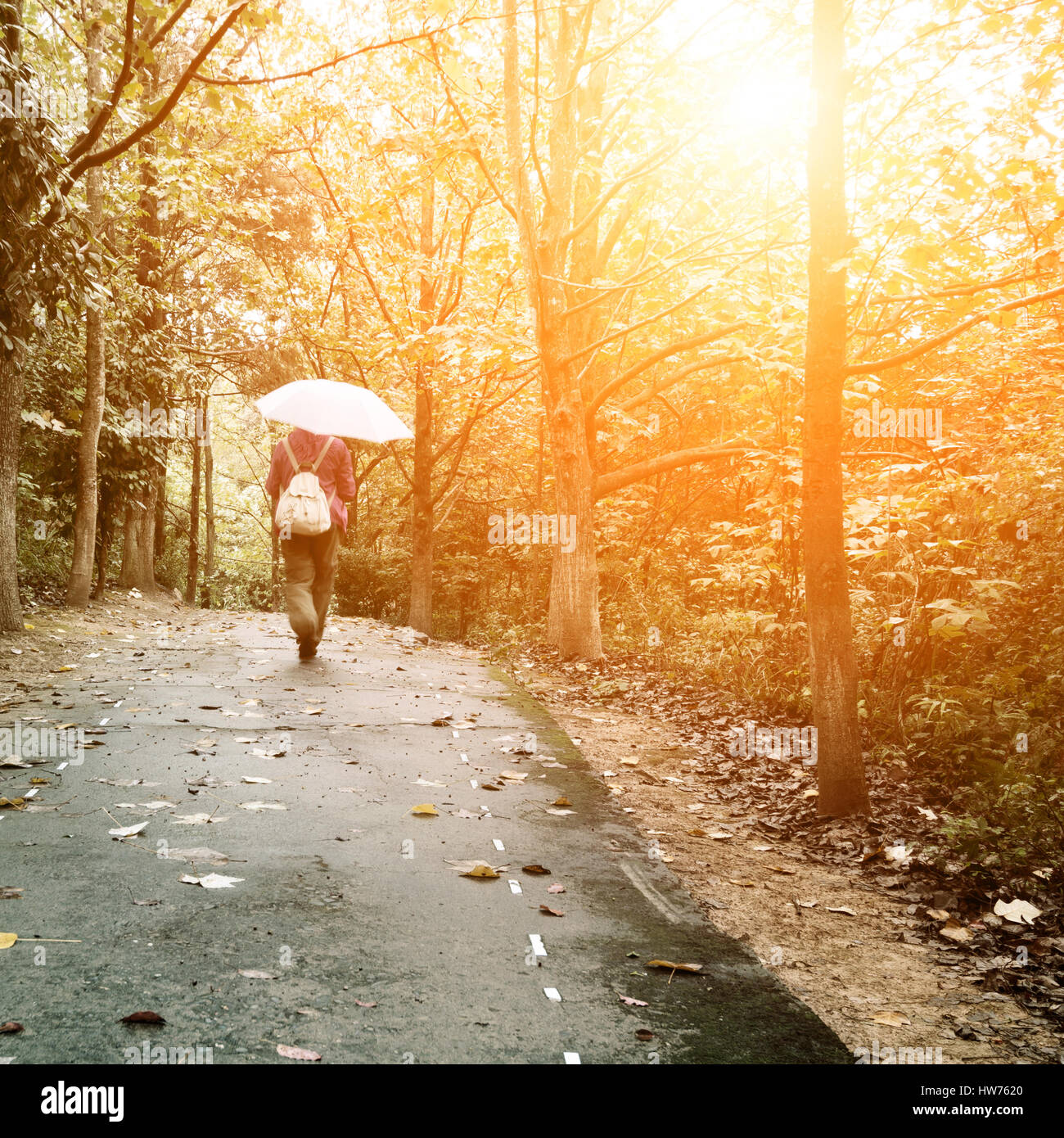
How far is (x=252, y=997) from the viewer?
281cm

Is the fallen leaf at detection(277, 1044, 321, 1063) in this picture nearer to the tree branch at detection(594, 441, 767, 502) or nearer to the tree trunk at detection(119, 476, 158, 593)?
the tree branch at detection(594, 441, 767, 502)

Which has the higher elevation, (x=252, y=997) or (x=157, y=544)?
(x=157, y=544)

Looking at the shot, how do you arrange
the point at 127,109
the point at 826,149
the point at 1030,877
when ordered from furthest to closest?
the point at 127,109 → the point at 826,149 → the point at 1030,877

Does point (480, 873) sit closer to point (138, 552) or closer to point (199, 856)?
point (199, 856)

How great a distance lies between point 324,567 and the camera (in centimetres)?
926

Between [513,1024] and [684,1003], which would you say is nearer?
[513,1024]

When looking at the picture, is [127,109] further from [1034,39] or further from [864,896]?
[864,896]

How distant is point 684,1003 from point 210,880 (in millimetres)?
2001

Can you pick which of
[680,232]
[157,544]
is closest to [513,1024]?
[680,232]

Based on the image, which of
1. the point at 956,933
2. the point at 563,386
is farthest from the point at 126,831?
the point at 563,386

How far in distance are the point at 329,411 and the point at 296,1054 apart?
6.92 meters

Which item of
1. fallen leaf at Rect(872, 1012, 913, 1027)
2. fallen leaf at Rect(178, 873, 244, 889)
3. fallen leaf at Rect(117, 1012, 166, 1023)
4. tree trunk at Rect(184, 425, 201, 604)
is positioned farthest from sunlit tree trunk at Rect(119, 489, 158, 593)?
fallen leaf at Rect(872, 1012, 913, 1027)

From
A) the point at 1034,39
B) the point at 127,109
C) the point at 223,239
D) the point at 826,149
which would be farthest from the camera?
the point at 223,239

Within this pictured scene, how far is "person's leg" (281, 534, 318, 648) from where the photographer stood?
29.7 ft
